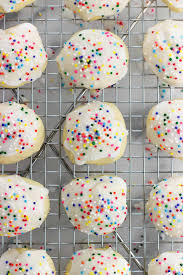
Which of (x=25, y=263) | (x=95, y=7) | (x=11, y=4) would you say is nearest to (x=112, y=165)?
(x=25, y=263)

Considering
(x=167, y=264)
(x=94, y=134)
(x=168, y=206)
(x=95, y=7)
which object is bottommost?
(x=167, y=264)

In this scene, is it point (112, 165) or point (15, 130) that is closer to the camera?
point (15, 130)

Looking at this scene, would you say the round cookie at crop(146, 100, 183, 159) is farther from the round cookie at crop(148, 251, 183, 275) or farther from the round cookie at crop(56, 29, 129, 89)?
the round cookie at crop(148, 251, 183, 275)

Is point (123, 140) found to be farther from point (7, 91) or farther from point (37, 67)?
point (7, 91)

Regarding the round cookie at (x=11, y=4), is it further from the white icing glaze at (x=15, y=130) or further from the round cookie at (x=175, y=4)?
the round cookie at (x=175, y=4)

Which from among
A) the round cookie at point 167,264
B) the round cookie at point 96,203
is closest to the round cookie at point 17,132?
the round cookie at point 96,203

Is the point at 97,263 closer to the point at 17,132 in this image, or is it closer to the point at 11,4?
the point at 17,132

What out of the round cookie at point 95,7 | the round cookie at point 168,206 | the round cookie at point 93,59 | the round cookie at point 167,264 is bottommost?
the round cookie at point 167,264

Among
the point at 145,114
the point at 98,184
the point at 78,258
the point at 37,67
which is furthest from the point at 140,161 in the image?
the point at 37,67
